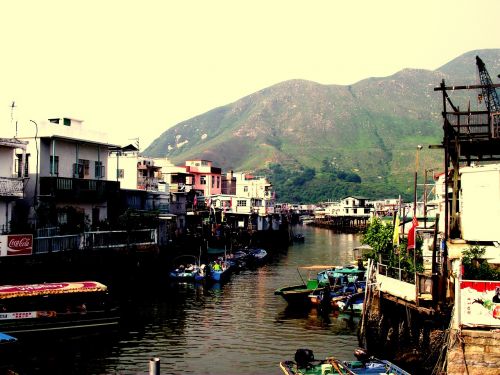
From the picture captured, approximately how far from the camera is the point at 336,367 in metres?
23.0

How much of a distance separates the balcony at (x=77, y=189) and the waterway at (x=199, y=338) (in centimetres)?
929

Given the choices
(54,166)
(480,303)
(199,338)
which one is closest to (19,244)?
(199,338)

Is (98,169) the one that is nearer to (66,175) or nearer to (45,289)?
(66,175)

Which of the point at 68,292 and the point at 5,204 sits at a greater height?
the point at 5,204

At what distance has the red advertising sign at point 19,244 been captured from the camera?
3841cm

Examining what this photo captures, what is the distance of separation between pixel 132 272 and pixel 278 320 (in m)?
16.0

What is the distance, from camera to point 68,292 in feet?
108

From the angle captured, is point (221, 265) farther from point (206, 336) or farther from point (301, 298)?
point (206, 336)

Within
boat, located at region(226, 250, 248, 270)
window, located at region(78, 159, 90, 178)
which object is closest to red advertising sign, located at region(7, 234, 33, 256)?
window, located at region(78, 159, 90, 178)

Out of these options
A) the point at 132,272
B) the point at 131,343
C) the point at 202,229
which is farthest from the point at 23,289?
the point at 202,229

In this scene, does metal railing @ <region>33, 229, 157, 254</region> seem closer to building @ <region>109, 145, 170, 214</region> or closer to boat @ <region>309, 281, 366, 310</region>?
building @ <region>109, 145, 170, 214</region>

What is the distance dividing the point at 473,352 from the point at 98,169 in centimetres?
4164

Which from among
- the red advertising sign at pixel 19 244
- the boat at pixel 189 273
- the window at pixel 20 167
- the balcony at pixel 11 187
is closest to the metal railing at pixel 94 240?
the red advertising sign at pixel 19 244

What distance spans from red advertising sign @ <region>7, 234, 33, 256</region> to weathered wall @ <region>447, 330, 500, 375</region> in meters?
27.1
